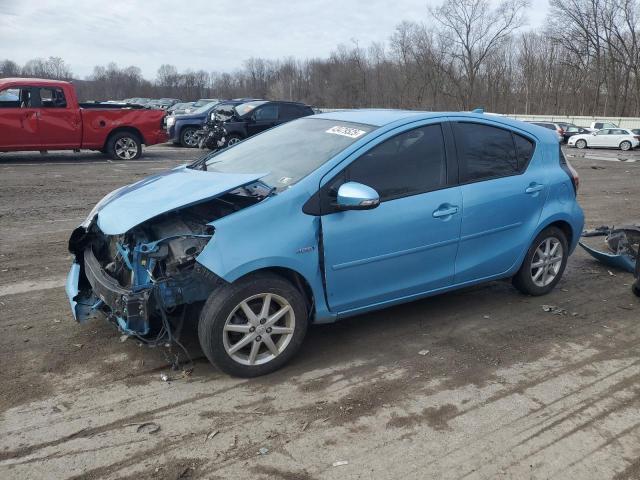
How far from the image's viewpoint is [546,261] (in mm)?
5188

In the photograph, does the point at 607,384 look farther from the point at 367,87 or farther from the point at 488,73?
the point at 367,87

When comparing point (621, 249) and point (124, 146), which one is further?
point (124, 146)

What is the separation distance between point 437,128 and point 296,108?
13.9 m

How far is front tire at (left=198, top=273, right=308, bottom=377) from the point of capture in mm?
3426

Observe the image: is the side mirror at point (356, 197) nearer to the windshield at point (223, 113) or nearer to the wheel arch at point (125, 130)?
the wheel arch at point (125, 130)

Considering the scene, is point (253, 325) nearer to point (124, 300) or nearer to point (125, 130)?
point (124, 300)

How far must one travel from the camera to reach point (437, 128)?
4.37 m

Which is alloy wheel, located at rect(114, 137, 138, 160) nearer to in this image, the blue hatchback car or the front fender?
the blue hatchback car

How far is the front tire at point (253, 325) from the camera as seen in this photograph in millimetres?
3426

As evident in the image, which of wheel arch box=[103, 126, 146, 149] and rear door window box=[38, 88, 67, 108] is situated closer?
rear door window box=[38, 88, 67, 108]

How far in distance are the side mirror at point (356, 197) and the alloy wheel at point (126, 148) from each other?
42.5ft

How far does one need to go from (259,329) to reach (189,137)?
17715mm

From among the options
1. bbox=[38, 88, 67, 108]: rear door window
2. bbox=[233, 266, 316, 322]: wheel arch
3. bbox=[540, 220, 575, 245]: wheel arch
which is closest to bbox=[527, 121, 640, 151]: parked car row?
bbox=[38, 88, 67, 108]: rear door window

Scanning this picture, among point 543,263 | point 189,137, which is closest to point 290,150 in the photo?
point 543,263
